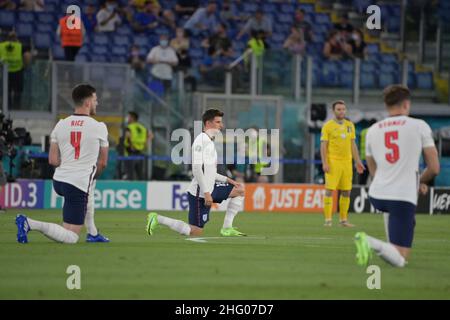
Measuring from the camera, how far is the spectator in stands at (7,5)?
31.3 metres

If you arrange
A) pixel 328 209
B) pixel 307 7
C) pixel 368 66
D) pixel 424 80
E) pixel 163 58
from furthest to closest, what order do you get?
1. pixel 307 7
2. pixel 424 80
3. pixel 368 66
4. pixel 163 58
5. pixel 328 209

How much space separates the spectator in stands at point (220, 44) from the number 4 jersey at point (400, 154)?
1983cm

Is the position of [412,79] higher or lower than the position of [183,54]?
lower

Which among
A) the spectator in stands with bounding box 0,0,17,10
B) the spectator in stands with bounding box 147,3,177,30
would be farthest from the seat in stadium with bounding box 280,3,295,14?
the spectator in stands with bounding box 0,0,17,10

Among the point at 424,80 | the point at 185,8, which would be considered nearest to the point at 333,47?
the point at 424,80

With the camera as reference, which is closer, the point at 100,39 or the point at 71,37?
the point at 71,37

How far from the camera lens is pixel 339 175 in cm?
2142

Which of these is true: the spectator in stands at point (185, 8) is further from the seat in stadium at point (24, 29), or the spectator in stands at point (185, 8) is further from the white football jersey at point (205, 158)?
the white football jersey at point (205, 158)

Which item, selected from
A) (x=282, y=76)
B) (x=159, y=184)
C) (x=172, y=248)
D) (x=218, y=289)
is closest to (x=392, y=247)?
(x=218, y=289)

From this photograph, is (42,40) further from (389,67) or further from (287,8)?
(389,67)

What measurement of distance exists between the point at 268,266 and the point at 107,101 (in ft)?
54.3

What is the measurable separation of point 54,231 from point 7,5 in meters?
18.4

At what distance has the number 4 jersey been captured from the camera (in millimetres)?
11805

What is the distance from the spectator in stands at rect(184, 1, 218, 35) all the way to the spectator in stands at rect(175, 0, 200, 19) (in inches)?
9.5
